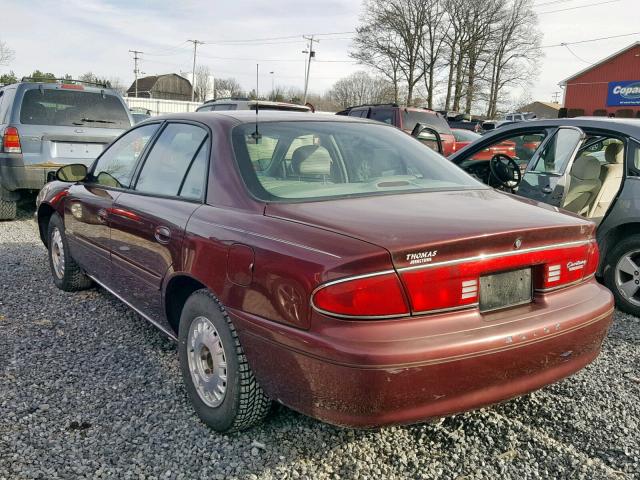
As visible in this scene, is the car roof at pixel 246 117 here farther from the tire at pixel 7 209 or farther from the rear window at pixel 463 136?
the rear window at pixel 463 136

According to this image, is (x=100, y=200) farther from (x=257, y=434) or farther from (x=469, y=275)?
(x=469, y=275)

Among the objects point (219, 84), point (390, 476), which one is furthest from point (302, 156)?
point (219, 84)

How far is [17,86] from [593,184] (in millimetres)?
7199

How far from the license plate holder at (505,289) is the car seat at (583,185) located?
286cm

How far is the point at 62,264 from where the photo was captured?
4.78 m

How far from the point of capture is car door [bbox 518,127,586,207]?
458cm

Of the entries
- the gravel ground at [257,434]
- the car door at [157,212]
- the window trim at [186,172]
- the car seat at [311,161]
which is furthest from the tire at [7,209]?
the car seat at [311,161]

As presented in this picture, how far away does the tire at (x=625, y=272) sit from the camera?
445 centimetres

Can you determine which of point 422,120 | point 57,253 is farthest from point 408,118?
point 57,253

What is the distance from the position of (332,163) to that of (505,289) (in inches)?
45.4

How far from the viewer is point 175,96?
81.4 metres

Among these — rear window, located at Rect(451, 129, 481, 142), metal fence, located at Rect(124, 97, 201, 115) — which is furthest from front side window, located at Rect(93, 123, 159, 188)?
metal fence, located at Rect(124, 97, 201, 115)

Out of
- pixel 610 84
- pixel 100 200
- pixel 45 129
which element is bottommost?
pixel 100 200

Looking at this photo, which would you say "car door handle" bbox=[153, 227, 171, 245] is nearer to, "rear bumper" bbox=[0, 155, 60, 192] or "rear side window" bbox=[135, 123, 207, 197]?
"rear side window" bbox=[135, 123, 207, 197]
